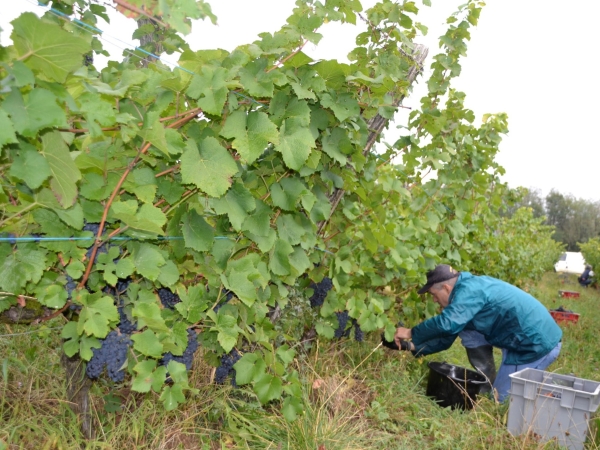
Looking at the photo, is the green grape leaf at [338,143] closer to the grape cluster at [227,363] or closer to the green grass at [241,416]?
the grape cluster at [227,363]

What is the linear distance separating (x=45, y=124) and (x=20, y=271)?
2.07 feet

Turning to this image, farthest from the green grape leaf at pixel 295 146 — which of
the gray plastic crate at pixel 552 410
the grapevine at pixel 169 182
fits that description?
the gray plastic crate at pixel 552 410

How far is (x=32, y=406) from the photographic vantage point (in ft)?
8.95

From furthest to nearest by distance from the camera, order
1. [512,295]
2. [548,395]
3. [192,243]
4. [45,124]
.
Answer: [512,295] < [548,395] < [192,243] < [45,124]

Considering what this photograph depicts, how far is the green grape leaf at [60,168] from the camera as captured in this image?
1.39 meters

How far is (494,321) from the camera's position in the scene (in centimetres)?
438

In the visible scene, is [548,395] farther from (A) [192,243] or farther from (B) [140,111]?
(B) [140,111]

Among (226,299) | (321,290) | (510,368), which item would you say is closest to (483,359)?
(510,368)

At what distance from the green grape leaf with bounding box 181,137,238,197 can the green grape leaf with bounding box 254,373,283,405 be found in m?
0.99

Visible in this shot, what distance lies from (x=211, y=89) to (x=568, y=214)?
66.7 metres

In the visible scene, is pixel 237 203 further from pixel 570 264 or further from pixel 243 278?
pixel 570 264

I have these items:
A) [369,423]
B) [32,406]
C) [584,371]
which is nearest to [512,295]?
[369,423]

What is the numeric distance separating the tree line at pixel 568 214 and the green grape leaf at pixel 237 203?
58956 mm

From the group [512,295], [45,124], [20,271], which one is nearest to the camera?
[45,124]
